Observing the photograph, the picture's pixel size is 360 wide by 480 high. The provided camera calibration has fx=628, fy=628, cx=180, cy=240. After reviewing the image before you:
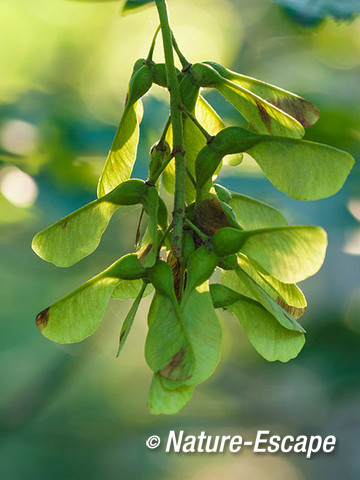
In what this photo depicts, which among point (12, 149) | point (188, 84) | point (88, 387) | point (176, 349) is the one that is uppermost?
point (12, 149)

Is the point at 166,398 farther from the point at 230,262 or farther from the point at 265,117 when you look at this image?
the point at 265,117

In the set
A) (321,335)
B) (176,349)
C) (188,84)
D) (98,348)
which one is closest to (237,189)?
(321,335)

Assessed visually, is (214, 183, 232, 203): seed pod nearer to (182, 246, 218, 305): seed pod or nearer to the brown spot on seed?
(182, 246, 218, 305): seed pod

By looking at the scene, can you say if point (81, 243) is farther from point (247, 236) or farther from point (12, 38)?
point (12, 38)

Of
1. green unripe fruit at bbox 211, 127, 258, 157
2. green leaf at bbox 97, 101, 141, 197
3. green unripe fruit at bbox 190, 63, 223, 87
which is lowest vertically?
green unripe fruit at bbox 211, 127, 258, 157

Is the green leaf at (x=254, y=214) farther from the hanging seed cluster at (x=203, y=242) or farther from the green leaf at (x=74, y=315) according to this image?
the green leaf at (x=74, y=315)

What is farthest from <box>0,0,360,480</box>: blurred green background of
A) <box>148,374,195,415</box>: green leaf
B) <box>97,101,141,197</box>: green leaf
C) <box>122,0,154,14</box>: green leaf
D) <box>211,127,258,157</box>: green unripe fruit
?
<box>148,374,195,415</box>: green leaf
